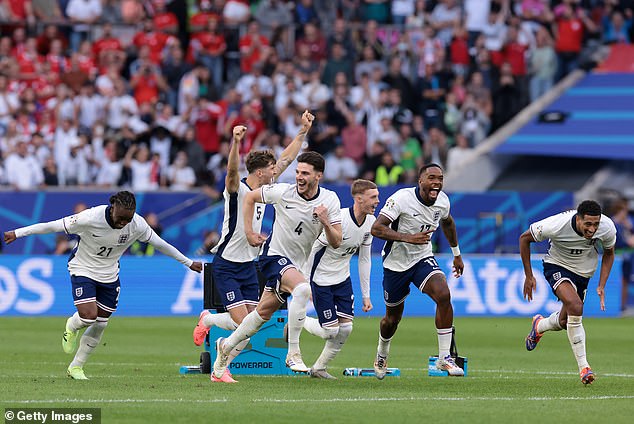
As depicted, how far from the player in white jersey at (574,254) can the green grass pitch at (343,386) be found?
0.79m

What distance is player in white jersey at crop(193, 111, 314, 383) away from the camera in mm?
14922

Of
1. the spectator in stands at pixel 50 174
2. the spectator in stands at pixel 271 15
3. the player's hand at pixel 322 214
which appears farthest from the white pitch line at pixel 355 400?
the spectator in stands at pixel 271 15

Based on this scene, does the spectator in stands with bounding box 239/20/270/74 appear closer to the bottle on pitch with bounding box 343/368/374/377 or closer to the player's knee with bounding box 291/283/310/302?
the bottle on pitch with bounding box 343/368/374/377

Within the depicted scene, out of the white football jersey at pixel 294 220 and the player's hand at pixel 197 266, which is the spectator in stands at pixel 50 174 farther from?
the white football jersey at pixel 294 220

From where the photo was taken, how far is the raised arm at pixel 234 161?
13914 mm

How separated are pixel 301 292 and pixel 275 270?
0.48 metres

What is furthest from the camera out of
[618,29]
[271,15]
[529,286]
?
[618,29]

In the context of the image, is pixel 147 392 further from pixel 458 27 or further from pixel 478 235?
pixel 458 27

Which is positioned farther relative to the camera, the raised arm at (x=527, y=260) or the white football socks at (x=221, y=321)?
the white football socks at (x=221, y=321)

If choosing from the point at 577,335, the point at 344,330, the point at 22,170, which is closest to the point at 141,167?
the point at 22,170

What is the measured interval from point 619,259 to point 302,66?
8.89 m

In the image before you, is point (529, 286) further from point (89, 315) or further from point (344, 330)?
point (89, 315)

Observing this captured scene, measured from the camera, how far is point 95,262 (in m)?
15.0

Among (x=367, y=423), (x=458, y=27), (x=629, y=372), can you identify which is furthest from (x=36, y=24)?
(x=367, y=423)
